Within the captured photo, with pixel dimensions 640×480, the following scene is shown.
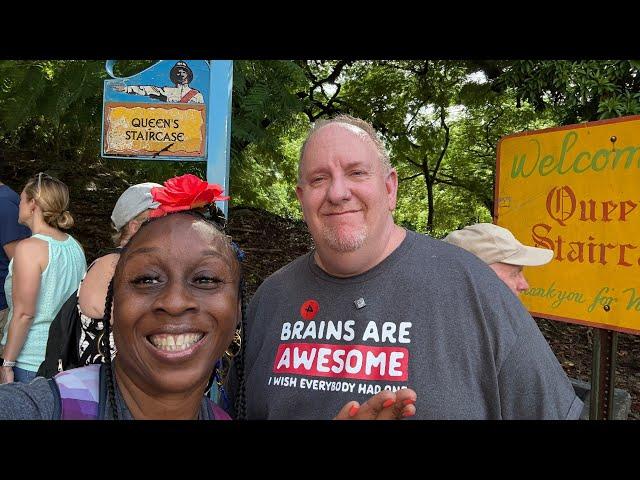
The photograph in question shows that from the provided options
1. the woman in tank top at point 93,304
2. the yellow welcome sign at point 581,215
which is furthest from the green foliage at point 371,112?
the yellow welcome sign at point 581,215

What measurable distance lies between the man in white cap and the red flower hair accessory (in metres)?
1.95

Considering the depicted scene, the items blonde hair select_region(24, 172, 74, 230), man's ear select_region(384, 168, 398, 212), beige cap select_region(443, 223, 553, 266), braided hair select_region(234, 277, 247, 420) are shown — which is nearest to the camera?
braided hair select_region(234, 277, 247, 420)

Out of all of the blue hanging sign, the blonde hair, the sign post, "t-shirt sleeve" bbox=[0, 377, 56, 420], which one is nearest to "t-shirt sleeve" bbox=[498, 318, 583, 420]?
"t-shirt sleeve" bbox=[0, 377, 56, 420]

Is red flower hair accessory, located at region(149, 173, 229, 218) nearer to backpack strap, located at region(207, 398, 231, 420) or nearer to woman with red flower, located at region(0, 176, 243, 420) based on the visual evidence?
woman with red flower, located at region(0, 176, 243, 420)

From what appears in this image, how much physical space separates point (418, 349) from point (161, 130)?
89.2 inches

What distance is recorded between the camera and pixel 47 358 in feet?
9.22

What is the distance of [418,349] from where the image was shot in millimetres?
2057

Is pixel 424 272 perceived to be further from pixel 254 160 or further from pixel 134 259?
pixel 254 160

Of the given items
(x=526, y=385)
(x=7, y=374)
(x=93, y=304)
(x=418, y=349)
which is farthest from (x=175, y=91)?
(x=526, y=385)

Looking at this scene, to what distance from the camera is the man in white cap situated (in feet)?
10.8

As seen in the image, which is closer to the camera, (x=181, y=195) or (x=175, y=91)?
(x=181, y=195)

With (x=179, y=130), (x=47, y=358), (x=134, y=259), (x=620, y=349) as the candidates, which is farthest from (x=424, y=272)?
(x=620, y=349)

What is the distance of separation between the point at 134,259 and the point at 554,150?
3.08 metres

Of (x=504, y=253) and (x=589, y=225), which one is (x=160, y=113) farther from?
(x=589, y=225)
